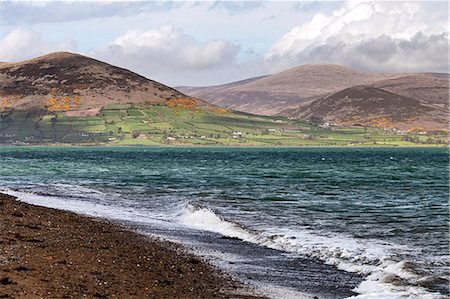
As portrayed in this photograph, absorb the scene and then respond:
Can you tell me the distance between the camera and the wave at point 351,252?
1825 centimetres

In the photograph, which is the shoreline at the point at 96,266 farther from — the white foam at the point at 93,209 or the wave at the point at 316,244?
the white foam at the point at 93,209

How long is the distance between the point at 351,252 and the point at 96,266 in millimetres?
9831

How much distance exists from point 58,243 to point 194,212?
1533 cm

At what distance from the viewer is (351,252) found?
24047 mm

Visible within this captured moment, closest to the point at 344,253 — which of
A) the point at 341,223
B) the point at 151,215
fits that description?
the point at 341,223

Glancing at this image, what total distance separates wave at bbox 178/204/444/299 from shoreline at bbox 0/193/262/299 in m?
4.05

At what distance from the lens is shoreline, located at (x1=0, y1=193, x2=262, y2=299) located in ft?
52.6

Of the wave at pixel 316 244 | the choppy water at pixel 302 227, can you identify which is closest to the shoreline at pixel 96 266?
the choppy water at pixel 302 227

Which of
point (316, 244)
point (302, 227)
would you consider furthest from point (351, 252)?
point (302, 227)

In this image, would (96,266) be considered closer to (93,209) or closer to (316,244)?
(316,244)

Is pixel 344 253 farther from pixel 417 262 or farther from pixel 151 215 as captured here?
pixel 151 215

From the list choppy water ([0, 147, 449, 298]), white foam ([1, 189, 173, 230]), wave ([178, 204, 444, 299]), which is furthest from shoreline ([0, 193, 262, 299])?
white foam ([1, 189, 173, 230])

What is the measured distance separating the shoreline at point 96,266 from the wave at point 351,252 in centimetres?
405

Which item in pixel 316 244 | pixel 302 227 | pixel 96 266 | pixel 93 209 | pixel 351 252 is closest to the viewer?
pixel 96 266
